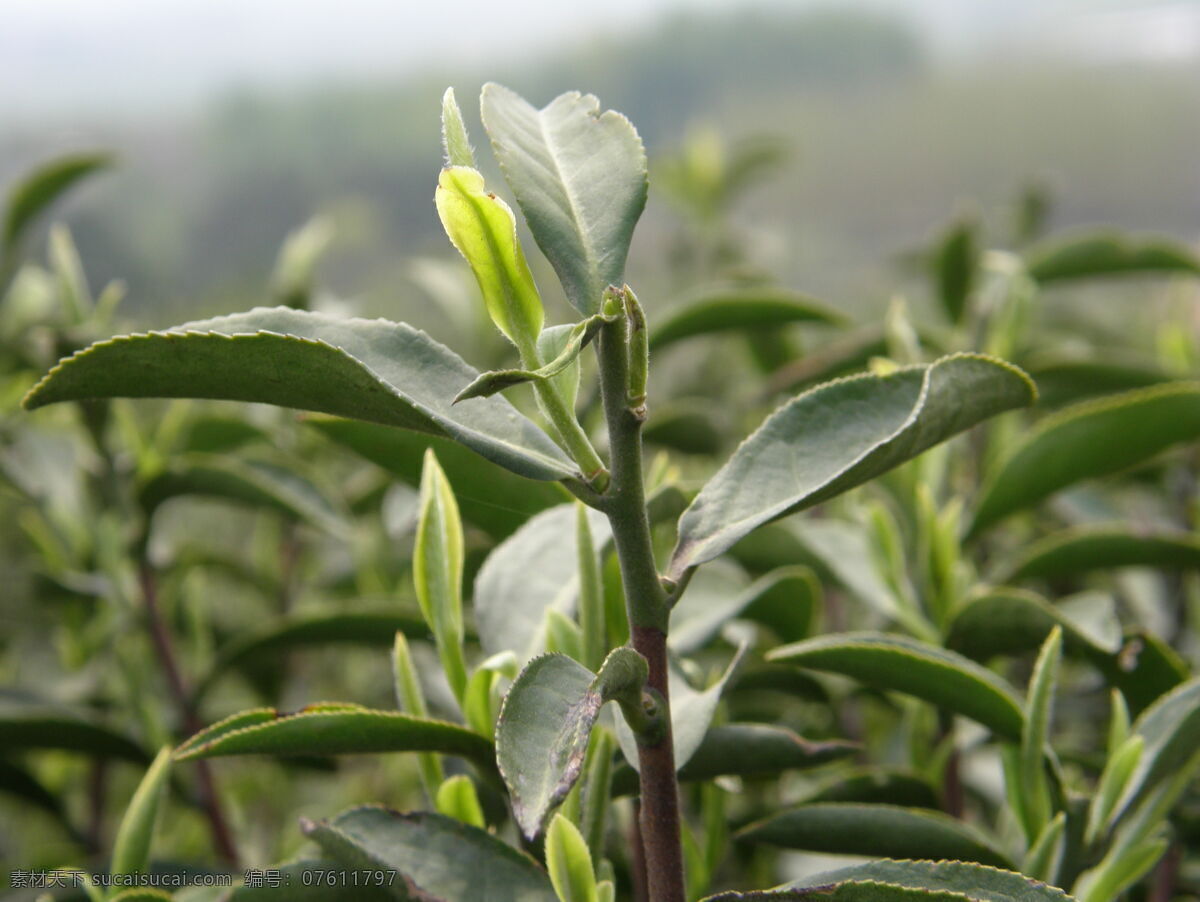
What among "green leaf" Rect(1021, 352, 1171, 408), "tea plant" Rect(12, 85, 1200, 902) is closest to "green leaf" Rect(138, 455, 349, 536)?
"tea plant" Rect(12, 85, 1200, 902)

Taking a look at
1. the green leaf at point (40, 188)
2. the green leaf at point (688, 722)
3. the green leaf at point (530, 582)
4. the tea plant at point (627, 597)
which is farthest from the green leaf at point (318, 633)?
the green leaf at point (40, 188)

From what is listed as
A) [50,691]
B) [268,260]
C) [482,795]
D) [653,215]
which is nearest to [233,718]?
[482,795]

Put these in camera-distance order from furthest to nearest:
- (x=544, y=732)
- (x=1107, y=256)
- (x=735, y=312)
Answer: (x=1107, y=256), (x=735, y=312), (x=544, y=732)

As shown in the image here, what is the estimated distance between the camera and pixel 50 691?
963mm

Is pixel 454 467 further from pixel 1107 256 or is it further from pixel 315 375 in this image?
pixel 1107 256

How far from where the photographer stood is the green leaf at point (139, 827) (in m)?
0.50

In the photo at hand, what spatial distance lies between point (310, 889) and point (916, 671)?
0.26m

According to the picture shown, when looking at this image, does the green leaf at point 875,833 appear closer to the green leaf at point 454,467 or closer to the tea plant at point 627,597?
the tea plant at point 627,597

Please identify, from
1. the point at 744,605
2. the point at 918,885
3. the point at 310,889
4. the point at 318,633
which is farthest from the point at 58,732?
the point at 918,885

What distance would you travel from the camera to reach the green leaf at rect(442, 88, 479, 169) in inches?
14.5

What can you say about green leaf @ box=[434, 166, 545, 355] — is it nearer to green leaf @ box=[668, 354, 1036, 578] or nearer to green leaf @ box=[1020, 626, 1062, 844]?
green leaf @ box=[668, 354, 1036, 578]

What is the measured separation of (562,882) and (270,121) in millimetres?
2391

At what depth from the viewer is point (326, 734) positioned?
0.43 metres

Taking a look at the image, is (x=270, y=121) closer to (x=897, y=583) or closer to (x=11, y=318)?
(x=11, y=318)
